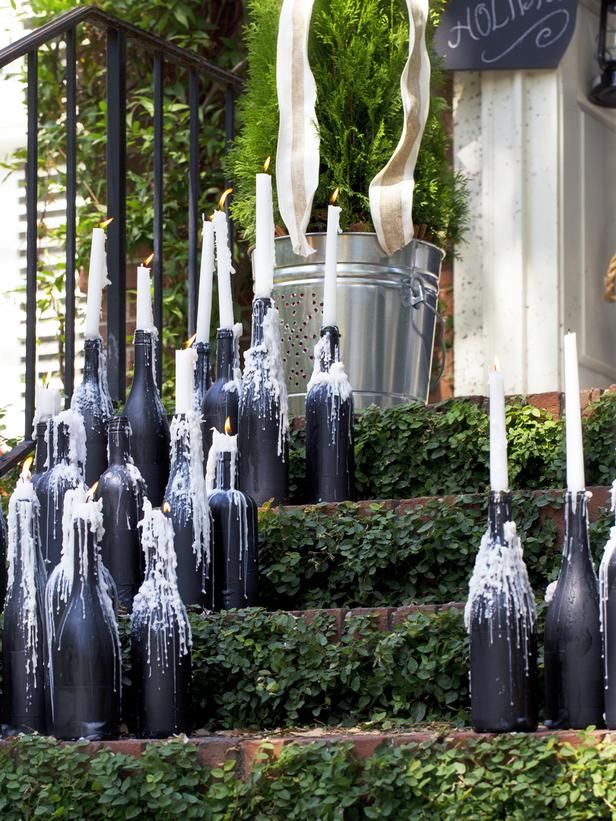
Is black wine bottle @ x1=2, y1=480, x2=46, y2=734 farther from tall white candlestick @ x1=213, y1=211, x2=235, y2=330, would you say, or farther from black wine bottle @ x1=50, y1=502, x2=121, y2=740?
tall white candlestick @ x1=213, y1=211, x2=235, y2=330

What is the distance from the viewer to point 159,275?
4383 millimetres

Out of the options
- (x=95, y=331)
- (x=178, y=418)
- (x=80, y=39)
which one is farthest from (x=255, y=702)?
(x=80, y=39)

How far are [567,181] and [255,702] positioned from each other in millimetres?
3107

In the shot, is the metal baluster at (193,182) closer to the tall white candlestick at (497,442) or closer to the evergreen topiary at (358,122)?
the evergreen topiary at (358,122)

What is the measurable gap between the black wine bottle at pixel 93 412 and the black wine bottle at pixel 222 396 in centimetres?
22

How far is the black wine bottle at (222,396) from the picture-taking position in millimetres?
3373

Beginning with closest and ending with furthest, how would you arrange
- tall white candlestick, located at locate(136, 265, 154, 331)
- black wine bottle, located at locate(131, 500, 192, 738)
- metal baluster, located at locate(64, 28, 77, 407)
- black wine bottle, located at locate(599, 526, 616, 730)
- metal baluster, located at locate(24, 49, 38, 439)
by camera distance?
black wine bottle, located at locate(599, 526, 616, 730)
black wine bottle, located at locate(131, 500, 192, 738)
tall white candlestick, located at locate(136, 265, 154, 331)
metal baluster, located at locate(24, 49, 38, 439)
metal baluster, located at locate(64, 28, 77, 407)

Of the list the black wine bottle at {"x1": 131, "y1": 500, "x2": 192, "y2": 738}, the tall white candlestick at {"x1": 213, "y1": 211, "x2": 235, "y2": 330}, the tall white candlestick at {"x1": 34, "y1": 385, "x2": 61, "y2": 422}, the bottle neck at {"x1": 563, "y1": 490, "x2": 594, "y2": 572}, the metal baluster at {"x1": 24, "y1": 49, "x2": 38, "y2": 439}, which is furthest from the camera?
the metal baluster at {"x1": 24, "y1": 49, "x2": 38, "y2": 439}

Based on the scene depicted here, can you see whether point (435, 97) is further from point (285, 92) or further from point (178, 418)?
point (178, 418)

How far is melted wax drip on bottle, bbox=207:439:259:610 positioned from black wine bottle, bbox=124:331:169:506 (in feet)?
1.10

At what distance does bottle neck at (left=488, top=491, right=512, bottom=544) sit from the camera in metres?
2.45

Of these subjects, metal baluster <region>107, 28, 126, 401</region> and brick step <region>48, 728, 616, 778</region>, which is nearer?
brick step <region>48, 728, 616, 778</region>

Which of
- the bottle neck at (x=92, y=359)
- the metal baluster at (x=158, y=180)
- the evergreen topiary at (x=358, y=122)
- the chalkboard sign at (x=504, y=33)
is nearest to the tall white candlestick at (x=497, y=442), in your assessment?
the bottle neck at (x=92, y=359)

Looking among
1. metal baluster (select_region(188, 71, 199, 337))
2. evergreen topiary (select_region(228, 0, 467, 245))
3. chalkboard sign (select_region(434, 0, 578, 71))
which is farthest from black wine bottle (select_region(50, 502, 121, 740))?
chalkboard sign (select_region(434, 0, 578, 71))
